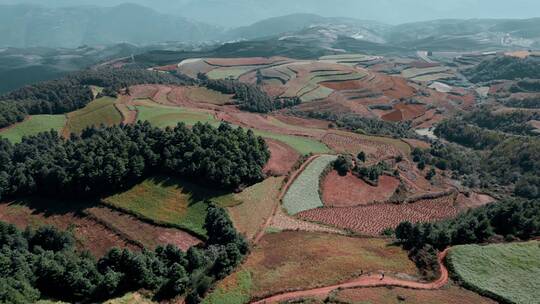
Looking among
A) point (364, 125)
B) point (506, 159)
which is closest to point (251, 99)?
point (364, 125)

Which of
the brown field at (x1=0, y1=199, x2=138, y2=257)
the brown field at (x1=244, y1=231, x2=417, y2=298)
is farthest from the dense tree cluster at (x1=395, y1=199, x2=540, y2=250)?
the brown field at (x1=0, y1=199, x2=138, y2=257)

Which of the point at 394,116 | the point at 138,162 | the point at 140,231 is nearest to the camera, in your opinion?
the point at 140,231

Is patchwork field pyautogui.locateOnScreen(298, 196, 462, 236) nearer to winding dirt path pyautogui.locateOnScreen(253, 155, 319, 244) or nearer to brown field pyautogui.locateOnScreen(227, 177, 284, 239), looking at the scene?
winding dirt path pyautogui.locateOnScreen(253, 155, 319, 244)

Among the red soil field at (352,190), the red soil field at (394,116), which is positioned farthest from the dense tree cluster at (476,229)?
the red soil field at (394,116)

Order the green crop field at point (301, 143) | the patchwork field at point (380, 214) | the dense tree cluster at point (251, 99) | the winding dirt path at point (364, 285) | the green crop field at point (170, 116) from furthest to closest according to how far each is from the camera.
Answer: the dense tree cluster at point (251, 99), the green crop field at point (170, 116), the green crop field at point (301, 143), the patchwork field at point (380, 214), the winding dirt path at point (364, 285)

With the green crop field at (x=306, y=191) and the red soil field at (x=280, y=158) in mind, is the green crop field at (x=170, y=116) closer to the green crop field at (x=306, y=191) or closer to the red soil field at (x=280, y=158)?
the red soil field at (x=280, y=158)

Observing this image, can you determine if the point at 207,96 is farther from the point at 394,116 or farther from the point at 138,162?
the point at 138,162

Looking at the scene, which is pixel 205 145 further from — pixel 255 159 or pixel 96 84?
pixel 96 84
